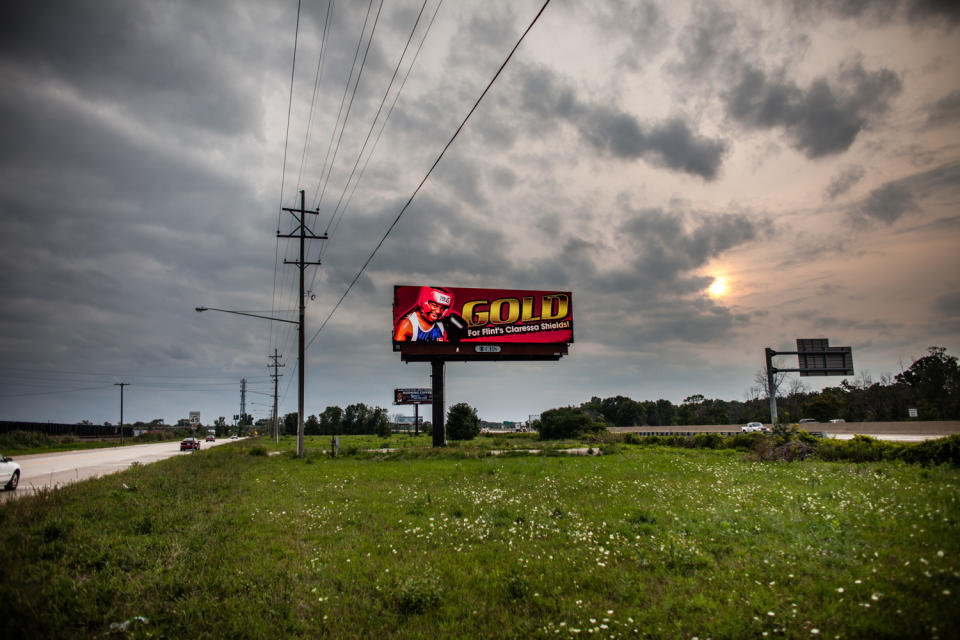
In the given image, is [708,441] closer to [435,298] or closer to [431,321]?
[431,321]

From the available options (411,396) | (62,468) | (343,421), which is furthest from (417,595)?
(343,421)

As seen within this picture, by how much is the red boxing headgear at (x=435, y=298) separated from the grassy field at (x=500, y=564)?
90.0 ft

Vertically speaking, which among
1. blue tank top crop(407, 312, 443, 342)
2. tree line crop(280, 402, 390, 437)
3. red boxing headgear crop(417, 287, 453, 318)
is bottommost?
tree line crop(280, 402, 390, 437)

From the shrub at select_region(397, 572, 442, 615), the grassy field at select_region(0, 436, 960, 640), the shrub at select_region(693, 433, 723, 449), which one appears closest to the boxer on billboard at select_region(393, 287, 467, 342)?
the shrub at select_region(693, 433, 723, 449)

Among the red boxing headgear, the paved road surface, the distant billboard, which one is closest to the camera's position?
the paved road surface

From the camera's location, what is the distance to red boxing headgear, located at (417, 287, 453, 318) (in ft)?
130

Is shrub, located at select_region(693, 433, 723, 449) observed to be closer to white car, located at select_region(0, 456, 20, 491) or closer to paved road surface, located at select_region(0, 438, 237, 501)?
paved road surface, located at select_region(0, 438, 237, 501)

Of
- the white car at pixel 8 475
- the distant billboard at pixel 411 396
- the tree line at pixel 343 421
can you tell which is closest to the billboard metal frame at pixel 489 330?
the white car at pixel 8 475

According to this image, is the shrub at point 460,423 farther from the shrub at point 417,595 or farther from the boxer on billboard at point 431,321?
the shrub at point 417,595

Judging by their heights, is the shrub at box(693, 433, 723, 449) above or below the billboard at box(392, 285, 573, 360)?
below

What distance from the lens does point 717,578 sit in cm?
620

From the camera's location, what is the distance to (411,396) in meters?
81.5

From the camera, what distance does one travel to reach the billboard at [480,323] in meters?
39.1

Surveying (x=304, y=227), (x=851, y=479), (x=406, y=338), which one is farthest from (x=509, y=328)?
(x=851, y=479)
